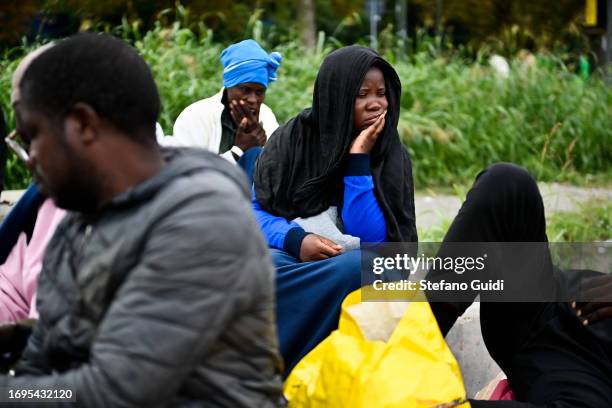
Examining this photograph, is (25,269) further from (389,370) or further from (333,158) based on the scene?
(333,158)

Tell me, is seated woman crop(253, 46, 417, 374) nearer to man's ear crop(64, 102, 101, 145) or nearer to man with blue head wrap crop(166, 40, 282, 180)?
man with blue head wrap crop(166, 40, 282, 180)

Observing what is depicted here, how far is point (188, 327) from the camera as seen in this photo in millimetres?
1687

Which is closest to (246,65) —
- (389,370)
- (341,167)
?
(341,167)

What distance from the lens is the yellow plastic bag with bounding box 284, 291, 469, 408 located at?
2.68 m

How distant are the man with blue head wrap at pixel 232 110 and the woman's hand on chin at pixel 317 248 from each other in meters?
1.24

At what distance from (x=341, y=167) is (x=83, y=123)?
2.14 m

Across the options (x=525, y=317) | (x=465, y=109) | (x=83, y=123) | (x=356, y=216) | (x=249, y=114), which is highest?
(x=83, y=123)

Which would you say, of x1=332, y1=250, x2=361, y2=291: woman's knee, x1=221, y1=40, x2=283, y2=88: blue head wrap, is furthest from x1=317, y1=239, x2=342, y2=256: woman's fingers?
x1=221, y1=40, x2=283, y2=88: blue head wrap

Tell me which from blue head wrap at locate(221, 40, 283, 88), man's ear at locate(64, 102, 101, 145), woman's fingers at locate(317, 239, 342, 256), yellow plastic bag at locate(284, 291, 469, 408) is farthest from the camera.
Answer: blue head wrap at locate(221, 40, 283, 88)

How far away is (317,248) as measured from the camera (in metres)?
3.60

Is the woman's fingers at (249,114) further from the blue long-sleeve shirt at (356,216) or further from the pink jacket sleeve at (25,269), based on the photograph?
the pink jacket sleeve at (25,269)

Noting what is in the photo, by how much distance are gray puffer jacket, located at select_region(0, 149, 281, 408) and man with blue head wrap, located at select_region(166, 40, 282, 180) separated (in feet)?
9.46

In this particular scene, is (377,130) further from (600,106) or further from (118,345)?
(600,106)

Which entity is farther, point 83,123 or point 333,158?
point 333,158
